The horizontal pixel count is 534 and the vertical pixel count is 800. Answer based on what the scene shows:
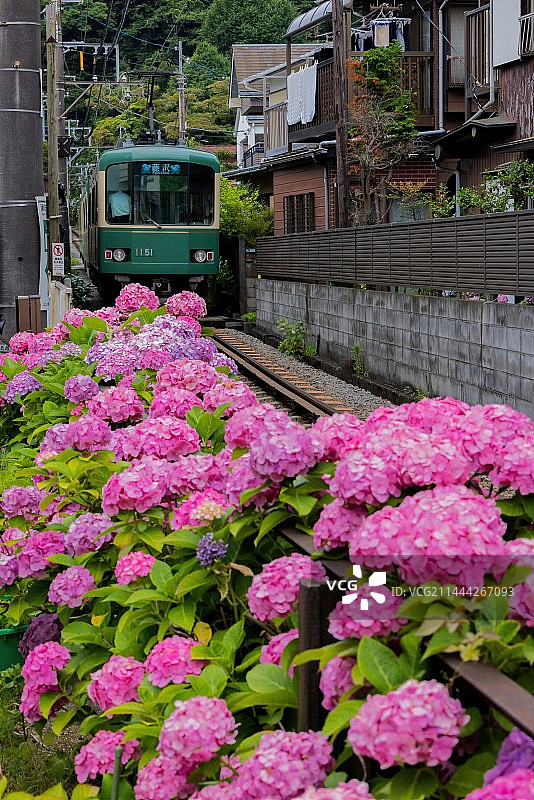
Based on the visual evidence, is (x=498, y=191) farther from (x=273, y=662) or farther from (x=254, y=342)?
(x=273, y=662)

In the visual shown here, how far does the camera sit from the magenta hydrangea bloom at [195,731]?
2588mm

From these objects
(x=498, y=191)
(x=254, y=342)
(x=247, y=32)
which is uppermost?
(x=247, y=32)

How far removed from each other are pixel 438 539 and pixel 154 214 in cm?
2070

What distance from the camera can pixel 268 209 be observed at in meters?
32.5

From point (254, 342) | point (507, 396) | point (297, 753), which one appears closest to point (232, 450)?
point (297, 753)

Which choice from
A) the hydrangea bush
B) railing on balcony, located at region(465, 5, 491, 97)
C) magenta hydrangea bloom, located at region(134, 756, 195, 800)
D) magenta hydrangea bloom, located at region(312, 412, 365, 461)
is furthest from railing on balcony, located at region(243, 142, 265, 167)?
magenta hydrangea bloom, located at region(134, 756, 195, 800)

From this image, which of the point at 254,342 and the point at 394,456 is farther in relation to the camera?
the point at 254,342

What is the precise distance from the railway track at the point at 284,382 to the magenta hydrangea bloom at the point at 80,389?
12.8 ft

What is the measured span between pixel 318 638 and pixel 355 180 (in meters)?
23.4

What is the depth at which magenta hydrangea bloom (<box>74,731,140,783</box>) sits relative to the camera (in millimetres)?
3150

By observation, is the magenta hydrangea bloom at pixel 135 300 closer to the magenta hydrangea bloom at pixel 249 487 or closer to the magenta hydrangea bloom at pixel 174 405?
the magenta hydrangea bloom at pixel 174 405

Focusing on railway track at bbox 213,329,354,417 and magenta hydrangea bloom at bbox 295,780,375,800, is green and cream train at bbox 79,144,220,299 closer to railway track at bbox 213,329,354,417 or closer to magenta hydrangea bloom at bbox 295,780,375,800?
railway track at bbox 213,329,354,417

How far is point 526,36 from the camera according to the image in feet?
59.5

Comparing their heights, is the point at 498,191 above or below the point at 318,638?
above
